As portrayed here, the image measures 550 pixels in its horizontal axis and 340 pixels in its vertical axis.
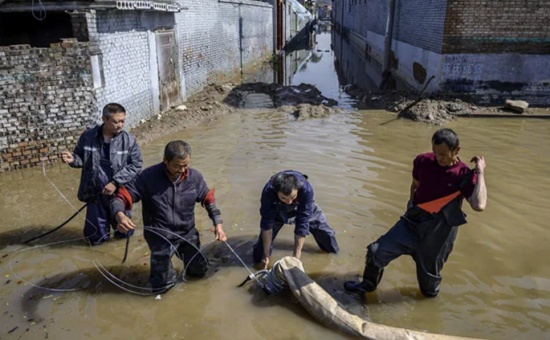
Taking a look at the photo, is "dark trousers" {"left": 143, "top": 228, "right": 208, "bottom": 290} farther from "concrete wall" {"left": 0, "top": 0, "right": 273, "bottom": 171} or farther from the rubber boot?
"concrete wall" {"left": 0, "top": 0, "right": 273, "bottom": 171}

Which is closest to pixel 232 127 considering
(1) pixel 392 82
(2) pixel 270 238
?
(2) pixel 270 238

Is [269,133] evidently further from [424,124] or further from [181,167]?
[181,167]

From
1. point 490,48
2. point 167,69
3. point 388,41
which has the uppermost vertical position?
point 388,41

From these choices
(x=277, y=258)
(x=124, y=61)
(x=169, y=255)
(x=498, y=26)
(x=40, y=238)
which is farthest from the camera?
(x=498, y=26)

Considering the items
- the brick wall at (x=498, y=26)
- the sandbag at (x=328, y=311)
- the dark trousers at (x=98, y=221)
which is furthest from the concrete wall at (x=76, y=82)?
the brick wall at (x=498, y=26)

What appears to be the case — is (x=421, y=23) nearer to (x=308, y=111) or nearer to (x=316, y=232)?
(x=308, y=111)

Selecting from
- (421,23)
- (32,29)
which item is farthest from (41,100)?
(421,23)

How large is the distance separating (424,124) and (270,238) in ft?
25.0

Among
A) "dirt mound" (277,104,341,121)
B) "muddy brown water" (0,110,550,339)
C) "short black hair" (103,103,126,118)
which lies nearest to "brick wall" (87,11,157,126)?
"muddy brown water" (0,110,550,339)

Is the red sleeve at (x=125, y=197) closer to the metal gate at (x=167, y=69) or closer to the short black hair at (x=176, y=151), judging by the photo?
the short black hair at (x=176, y=151)

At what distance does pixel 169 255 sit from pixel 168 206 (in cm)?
50

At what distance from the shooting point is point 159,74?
11.4 metres

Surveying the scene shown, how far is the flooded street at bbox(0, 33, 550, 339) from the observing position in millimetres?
4086

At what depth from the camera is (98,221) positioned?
5254 millimetres
